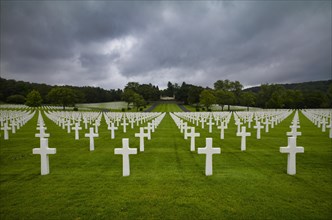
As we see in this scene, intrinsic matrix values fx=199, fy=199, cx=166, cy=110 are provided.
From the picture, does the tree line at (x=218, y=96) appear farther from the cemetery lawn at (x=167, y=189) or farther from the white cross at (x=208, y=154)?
the white cross at (x=208, y=154)

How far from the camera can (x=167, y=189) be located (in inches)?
184

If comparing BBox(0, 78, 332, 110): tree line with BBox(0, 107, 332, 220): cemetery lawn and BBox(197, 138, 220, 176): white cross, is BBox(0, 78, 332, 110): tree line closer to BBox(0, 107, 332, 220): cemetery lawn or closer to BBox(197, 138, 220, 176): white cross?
BBox(0, 107, 332, 220): cemetery lawn

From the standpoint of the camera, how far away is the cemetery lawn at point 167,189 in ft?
12.2

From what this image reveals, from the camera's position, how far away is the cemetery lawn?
3719 mm

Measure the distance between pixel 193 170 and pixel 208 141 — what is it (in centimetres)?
114

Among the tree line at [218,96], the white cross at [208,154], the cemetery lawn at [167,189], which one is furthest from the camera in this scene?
the tree line at [218,96]

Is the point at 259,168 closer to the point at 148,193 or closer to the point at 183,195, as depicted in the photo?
the point at 183,195

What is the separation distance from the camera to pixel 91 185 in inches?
197

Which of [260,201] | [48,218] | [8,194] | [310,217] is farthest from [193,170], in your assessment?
[8,194]

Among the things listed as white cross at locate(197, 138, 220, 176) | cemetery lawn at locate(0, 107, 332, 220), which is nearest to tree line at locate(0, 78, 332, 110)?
cemetery lawn at locate(0, 107, 332, 220)

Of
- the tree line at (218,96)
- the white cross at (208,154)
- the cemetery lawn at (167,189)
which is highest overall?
the tree line at (218,96)

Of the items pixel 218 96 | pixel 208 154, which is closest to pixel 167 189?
pixel 208 154

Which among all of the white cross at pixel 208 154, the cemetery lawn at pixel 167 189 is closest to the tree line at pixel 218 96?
the cemetery lawn at pixel 167 189

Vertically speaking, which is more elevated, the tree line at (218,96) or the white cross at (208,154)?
the tree line at (218,96)
